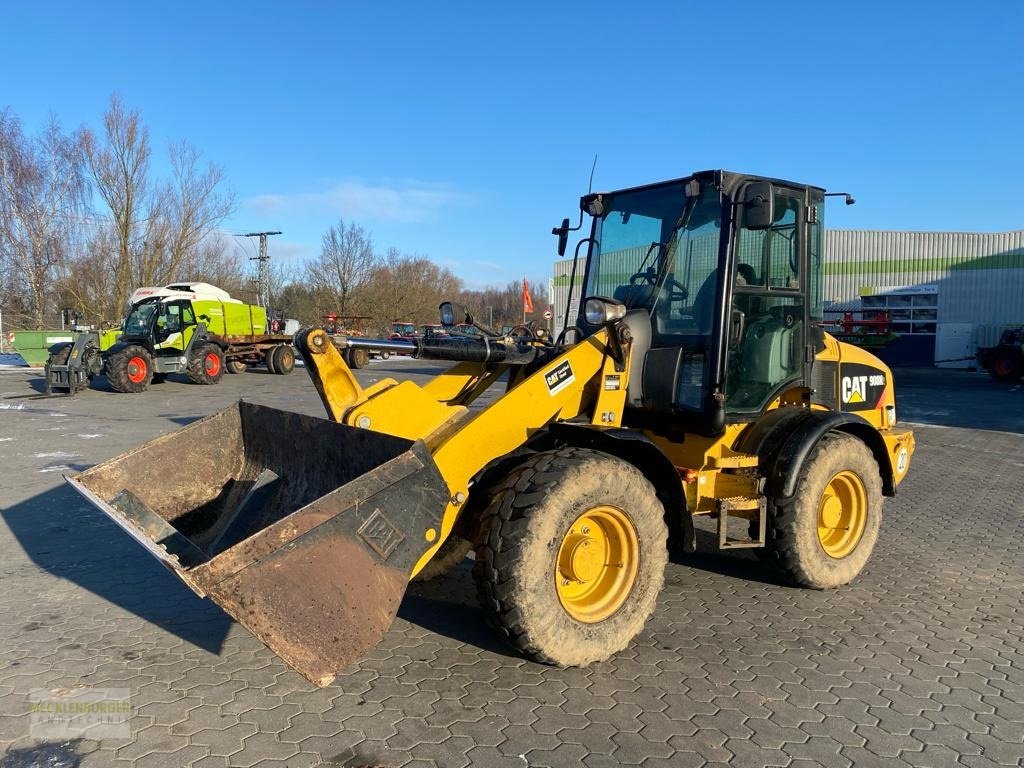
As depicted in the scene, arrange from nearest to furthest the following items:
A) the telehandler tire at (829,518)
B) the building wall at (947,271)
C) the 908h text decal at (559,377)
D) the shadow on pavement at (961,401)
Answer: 1. the 908h text decal at (559,377)
2. the telehandler tire at (829,518)
3. the shadow on pavement at (961,401)
4. the building wall at (947,271)

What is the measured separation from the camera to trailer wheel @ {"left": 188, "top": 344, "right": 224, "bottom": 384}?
67.5ft

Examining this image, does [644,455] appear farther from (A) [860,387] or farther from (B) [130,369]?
(B) [130,369]

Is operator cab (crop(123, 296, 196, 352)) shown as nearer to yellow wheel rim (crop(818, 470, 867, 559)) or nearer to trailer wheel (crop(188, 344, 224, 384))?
trailer wheel (crop(188, 344, 224, 384))

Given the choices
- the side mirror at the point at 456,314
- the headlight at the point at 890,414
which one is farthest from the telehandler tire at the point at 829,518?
the side mirror at the point at 456,314

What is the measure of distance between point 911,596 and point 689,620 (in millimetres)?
1704

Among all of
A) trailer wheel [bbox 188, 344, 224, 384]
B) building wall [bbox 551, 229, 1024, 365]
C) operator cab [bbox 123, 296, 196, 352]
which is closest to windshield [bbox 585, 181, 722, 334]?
trailer wheel [bbox 188, 344, 224, 384]

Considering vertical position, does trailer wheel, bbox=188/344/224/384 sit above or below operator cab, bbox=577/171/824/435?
below

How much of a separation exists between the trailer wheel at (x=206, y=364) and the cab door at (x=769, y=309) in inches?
730

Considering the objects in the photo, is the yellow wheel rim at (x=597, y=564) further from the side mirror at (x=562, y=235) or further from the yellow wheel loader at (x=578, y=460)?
the side mirror at (x=562, y=235)

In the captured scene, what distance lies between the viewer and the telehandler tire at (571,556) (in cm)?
354

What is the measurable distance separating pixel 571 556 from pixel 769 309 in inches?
89.0

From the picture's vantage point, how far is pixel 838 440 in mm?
5059

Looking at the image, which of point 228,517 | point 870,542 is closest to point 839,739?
point 870,542

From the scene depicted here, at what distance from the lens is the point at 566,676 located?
12.4ft
